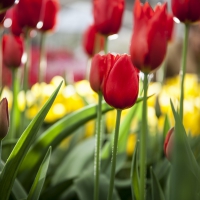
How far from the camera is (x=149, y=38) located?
0.44 metres

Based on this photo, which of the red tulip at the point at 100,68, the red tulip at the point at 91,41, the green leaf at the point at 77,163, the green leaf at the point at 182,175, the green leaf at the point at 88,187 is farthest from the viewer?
the red tulip at the point at 91,41

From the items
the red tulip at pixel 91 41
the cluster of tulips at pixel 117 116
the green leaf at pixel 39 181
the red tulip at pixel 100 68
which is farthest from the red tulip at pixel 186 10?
the red tulip at pixel 91 41

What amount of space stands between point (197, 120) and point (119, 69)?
0.47m

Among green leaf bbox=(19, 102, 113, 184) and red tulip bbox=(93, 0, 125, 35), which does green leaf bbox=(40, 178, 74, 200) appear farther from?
red tulip bbox=(93, 0, 125, 35)

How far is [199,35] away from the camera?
6.40 feet

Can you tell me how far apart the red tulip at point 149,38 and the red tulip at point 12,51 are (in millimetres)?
226

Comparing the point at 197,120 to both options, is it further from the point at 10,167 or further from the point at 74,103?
the point at 10,167

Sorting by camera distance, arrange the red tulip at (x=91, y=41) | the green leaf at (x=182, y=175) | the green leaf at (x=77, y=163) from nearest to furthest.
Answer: the green leaf at (x=182, y=175) < the green leaf at (x=77, y=163) < the red tulip at (x=91, y=41)

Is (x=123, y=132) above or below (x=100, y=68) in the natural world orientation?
below

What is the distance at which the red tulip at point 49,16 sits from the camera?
2.52 feet

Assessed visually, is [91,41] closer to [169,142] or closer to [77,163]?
[77,163]

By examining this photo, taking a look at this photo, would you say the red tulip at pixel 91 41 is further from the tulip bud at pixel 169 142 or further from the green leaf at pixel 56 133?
the tulip bud at pixel 169 142

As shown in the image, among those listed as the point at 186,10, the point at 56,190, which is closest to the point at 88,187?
the point at 56,190

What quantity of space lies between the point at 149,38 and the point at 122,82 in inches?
2.0
